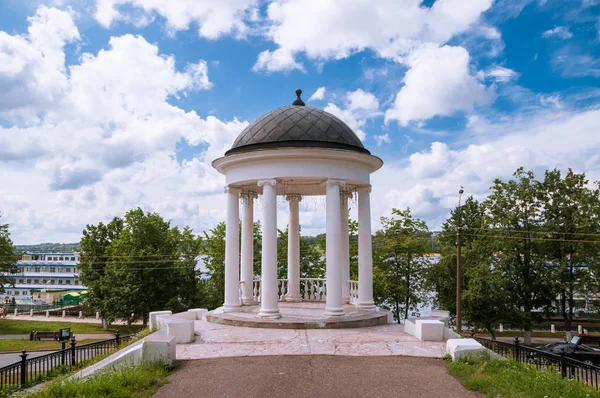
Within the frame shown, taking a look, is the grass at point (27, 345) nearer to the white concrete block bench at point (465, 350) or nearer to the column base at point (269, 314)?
the column base at point (269, 314)

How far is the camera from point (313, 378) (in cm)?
818

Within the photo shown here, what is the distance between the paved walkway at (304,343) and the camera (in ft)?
33.2

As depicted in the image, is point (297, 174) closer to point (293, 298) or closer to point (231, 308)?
point (231, 308)

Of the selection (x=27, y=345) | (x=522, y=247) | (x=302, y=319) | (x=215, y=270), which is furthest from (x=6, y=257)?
(x=522, y=247)

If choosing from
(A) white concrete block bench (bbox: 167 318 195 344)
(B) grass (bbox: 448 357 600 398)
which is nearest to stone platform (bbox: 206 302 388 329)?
(A) white concrete block bench (bbox: 167 318 195 344)

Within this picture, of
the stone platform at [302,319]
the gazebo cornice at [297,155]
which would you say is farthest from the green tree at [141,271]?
the gazebo cornice at [297,155]

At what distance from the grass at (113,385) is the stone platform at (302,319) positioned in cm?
480

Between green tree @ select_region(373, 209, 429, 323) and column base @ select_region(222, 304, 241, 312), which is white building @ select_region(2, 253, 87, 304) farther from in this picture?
column base @ select_region(222, 304, 241, 312)

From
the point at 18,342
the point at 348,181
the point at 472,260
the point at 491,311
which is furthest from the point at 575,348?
the point at 18,342

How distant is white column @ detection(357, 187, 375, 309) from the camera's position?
15.6m

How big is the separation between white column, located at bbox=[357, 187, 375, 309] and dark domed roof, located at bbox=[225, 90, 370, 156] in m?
1.95

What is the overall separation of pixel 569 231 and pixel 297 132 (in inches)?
912

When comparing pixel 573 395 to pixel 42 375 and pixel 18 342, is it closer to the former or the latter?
pixel 42 375

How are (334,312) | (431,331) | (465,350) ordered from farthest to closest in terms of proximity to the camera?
(334,312) → (431,331) → (465,350)
